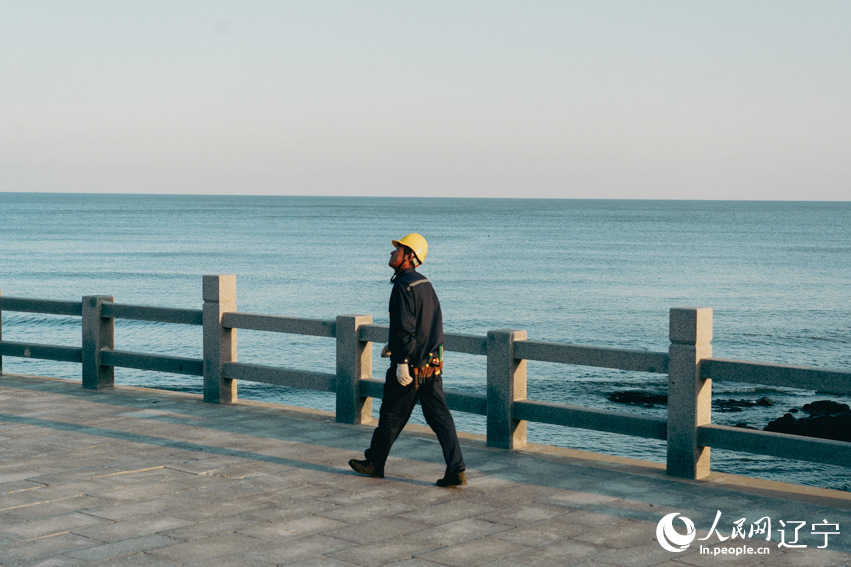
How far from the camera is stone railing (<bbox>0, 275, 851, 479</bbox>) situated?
726 cm

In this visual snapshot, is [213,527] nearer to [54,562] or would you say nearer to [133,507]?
[133,507]

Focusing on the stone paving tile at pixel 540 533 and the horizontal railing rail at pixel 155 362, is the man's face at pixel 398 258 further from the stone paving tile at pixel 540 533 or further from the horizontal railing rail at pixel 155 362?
the horizontal railing rail at pixel 155 362

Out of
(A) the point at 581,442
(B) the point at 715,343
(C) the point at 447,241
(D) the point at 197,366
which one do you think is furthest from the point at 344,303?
(C) the point at 447,241

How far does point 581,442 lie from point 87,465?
37.0 feet

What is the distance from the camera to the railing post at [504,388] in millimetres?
8375

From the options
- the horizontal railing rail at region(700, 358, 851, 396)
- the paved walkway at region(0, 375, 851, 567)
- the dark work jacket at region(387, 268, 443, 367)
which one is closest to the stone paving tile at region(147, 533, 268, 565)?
the paved walkway at region(0, 375, 851, 567)

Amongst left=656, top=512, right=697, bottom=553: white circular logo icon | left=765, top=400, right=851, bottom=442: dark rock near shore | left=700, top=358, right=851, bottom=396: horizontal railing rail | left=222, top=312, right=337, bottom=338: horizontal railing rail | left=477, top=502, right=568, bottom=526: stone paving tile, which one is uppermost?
left=222, top=312, right=337, bottom=338: horizontal railing rail

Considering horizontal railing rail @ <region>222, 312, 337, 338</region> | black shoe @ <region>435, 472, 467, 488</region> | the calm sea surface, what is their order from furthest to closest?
the calm sea surface
horizontal railing rail @ <region>222, 312, 337, 338</region>
black shoe @ <region>435, 472, 467, 488</region>

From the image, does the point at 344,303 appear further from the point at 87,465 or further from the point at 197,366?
the point at 87,465

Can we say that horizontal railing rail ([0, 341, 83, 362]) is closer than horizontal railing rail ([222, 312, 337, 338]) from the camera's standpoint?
No

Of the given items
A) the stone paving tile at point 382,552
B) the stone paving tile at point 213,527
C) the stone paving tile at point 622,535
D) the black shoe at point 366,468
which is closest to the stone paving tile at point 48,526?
the stone paving tile at point 213,527

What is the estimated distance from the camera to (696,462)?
7.50 meters

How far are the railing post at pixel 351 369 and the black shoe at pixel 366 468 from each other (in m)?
2.01

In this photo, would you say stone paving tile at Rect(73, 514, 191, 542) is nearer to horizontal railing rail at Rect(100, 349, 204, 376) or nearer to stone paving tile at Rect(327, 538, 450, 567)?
stone paving tile at Rect(327, 538, 450, 567)
